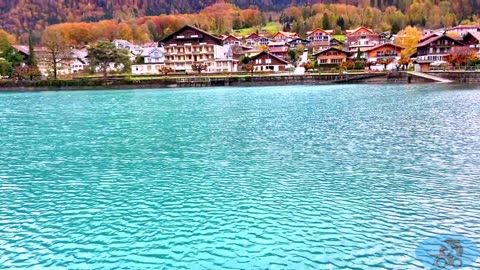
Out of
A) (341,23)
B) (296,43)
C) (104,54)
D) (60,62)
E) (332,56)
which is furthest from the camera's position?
(341,23)

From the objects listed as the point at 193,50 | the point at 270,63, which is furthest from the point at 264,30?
the point at 270,63

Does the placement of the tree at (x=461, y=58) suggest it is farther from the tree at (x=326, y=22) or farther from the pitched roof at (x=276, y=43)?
the tree at (x=326, y=22)

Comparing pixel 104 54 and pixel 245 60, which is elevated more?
pixel 104 54

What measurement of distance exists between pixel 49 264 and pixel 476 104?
1425 inches

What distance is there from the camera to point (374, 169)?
15.9 meters

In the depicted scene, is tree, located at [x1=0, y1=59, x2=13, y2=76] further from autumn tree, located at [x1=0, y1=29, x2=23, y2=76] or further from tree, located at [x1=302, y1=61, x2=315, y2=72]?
tree, located at [x1=302, y1=61, x2=315, y2=72]

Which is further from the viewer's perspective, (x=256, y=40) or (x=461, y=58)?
(x=256, y=40)

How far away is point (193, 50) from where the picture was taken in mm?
90125

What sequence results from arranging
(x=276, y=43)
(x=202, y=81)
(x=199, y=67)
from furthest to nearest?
1. (x=276, y=43)
2. (x=199, y=67)
3. (x=202, y=81)

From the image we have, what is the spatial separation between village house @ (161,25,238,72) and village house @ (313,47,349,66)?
1968 centimetres

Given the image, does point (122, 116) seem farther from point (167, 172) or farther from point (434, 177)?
point (434, 177)

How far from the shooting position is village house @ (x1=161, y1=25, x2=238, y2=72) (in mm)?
89625

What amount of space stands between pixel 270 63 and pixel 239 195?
77.4 meters

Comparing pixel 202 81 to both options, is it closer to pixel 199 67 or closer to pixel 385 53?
pixel 199 67
